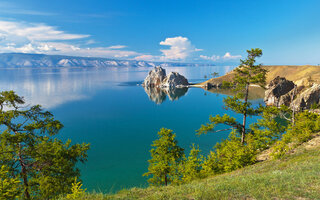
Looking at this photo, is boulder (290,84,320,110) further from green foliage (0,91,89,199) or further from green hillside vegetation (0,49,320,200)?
green foliage (0,91,89,199)

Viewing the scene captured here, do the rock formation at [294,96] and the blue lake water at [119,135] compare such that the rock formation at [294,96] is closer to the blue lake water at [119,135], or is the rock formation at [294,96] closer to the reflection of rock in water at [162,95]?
the blue lake water at [119,135]

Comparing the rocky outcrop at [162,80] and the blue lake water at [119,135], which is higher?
the rocky outcrop at [162,80]

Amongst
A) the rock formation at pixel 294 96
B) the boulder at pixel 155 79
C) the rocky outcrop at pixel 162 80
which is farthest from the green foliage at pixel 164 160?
the boulder at pixel 155 79

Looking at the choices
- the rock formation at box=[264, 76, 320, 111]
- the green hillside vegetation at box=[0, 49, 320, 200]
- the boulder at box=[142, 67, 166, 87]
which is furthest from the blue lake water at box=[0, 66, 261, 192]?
the boulder at box=[142, 67, 166, 87]

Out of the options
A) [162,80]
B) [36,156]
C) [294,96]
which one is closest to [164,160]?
[36,156]

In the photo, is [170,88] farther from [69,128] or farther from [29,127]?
[29,127]

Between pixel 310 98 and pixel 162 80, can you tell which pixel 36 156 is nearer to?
pixel 310 98

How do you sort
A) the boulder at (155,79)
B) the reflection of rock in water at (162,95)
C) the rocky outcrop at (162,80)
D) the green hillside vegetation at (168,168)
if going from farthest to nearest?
the boulder at (155,79) → the rocky outcrop at (162,80) → the reflection of rock in water at (162,95) → the green hillside vegetation at (168,168)

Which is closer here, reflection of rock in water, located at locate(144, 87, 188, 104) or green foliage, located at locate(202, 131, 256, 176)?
green foliage, located at locate(202, 131, 256, 176)

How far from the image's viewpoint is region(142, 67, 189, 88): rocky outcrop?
176 m

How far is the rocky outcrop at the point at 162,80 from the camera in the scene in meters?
176

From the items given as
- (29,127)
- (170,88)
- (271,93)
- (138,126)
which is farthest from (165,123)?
(170,88)

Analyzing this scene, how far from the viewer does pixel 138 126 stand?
61.5 meters

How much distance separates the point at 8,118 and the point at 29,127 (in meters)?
1.44
